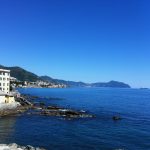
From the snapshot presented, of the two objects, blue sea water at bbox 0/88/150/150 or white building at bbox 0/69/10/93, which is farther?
Answer: white building at bbox 0/69/10/93

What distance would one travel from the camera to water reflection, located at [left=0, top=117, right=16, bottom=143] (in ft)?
197

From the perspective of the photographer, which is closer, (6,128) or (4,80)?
(6,128)

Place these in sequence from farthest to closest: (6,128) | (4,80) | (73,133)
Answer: (4,80), (6,128), (73,133)

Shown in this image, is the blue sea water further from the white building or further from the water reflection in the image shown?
the white building

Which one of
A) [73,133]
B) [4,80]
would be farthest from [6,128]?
[4,80]

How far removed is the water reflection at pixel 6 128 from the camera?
197 feet

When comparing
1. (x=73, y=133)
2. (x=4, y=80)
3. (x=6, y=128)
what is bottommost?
(x=73, y=133)

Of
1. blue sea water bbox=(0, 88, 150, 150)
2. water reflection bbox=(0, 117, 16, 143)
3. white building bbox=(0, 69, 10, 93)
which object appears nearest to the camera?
blue sea water bbox=(0, 88, 150, 150)

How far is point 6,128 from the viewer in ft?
231

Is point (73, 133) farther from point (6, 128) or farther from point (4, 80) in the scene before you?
point (4, 80)

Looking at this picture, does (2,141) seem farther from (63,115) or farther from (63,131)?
(63,115)

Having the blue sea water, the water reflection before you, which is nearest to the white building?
the blue sea water

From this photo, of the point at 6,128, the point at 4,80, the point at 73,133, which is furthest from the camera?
the point at 4,80

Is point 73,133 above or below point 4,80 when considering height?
below
